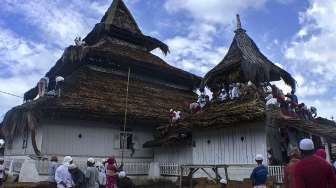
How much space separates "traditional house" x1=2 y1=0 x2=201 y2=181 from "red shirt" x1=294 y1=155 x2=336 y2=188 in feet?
41.8

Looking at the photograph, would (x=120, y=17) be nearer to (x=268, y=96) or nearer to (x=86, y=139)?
(x=86, y=139)

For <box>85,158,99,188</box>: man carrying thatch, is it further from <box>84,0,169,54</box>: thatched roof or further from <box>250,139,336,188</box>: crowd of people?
<box>84,0,169,54</box>: thatched roof

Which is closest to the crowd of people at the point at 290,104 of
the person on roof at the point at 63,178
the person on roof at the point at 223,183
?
the person on roof at the point at 223,183

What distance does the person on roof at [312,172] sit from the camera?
477 cm

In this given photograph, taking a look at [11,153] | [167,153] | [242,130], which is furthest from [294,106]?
[11,153]

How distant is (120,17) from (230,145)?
1570 cm

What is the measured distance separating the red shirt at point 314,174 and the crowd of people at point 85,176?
250 inches

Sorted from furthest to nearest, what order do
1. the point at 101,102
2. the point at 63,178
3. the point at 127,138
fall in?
the point at 127,138, the point at 101,102, the point at 63,178

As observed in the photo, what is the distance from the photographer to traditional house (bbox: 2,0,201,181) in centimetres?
1650

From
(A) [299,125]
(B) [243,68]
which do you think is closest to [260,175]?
(A) [299,125]

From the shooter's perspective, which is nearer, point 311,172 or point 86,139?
point 311,172

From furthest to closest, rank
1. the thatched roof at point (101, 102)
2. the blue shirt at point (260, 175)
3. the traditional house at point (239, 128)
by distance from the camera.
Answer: the thatched roof at point (101, 102) < the traditional house at point (239, 128) < the blue shirt at point (260, 175)

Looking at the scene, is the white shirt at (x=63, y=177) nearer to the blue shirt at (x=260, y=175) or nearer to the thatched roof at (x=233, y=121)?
the blue shirt at (x=260, y=175)

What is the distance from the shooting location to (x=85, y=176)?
1087cm
